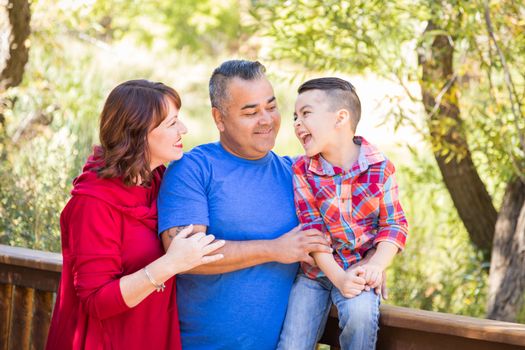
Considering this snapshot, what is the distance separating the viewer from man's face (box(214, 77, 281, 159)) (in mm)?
2598

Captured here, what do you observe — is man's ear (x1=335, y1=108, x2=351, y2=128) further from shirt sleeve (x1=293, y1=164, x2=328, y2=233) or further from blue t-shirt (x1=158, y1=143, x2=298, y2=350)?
blue t-shirt (x1=158, y1=143, x2=298, y2=350)

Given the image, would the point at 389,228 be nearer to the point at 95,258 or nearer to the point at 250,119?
the point at 250,119

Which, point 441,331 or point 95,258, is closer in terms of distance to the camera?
point 441,331

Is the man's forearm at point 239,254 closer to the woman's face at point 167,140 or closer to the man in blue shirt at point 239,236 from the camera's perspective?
the man in blue shirt at point 239,236

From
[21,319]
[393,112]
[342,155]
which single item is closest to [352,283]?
[342,155]

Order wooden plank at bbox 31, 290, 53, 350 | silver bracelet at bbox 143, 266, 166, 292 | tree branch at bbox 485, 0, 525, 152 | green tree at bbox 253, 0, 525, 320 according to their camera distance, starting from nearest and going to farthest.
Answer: silver bracelet at bbox 143, 266, 166, 292 → wooden plank at bbox 31, 290, 53, 350 → tree branch at bbox 485, 0, 525, 152 → green tree at bbox 253, 0, 525, 320

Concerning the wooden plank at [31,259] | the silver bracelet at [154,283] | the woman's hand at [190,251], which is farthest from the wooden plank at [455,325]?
the wooden plank at [31,259]

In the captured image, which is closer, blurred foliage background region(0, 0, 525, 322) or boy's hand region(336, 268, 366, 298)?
boy's hand region(336, 268, 366, 298)

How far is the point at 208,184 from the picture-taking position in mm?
2504

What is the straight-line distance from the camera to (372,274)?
2299mm

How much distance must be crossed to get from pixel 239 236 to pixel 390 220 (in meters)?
0.46

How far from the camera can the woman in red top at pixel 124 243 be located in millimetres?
2262

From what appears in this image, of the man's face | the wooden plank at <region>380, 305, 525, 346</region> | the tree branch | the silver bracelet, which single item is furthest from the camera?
the tree branch

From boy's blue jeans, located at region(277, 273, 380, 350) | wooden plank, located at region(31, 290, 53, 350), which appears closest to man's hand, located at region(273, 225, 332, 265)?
boy's blue jeans, located at region(277, 273, 380, 350)
